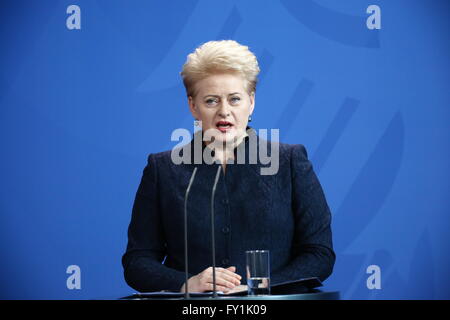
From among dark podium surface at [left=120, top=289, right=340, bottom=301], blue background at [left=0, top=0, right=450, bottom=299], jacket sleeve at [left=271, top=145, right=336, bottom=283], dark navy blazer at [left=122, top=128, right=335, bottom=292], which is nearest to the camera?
dark podium surface at [left=120, top=289, right=340, bottom=301]

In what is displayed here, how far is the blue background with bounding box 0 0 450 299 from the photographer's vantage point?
3789mm

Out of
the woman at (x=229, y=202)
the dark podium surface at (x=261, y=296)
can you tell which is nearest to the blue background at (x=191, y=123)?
the woman at (x=229, y=202)

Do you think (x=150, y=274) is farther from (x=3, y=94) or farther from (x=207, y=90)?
(x=3, y=94)

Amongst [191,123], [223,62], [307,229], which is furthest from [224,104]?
[191,123]

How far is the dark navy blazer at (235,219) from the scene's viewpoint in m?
2.61

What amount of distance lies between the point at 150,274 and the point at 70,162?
157 cm

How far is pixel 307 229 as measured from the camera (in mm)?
2615

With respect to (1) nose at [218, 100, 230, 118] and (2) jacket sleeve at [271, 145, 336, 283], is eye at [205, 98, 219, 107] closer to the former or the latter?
(1) nose at [218, 100, 230, 118]

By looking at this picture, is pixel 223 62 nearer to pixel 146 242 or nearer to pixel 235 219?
pixel 235 219

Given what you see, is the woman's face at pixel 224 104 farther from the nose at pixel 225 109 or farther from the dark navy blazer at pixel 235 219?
the dark navy blazer at pixel 235 219

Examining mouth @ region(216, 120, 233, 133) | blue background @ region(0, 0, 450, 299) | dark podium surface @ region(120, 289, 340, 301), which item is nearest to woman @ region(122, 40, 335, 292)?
mouth @ region(216, 120, 233, 133)

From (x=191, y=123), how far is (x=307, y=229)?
142 centimetres

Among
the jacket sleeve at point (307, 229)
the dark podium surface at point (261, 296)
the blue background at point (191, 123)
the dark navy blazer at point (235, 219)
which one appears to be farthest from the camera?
the blue background at point (191, 123)

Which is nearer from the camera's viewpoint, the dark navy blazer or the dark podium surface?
the dark podium surface
